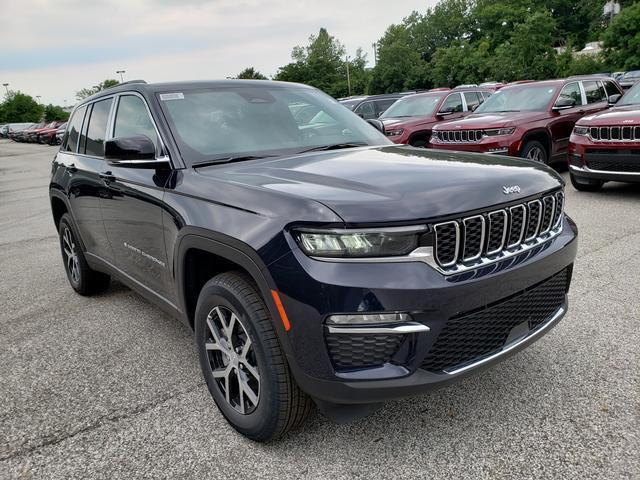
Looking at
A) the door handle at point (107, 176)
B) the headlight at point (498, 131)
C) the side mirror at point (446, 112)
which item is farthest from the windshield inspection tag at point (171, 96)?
the side mirror at point (446, 112)

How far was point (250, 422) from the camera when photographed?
2.60m

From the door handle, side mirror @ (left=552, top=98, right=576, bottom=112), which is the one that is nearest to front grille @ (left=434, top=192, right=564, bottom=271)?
the door handle

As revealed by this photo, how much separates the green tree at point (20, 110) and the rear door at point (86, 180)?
8078cm

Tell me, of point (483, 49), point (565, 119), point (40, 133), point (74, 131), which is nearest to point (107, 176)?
point (74, 131)

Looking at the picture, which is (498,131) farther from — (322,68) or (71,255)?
(322,68)

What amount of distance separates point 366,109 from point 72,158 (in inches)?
484

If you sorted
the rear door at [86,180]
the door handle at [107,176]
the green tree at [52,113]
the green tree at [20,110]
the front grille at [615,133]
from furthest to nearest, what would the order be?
1. the green tree at [20,110]
2. the green tree at [52,113]
3. the front grille at [615,133]
4. the rear door at [86,180]
5. the door handle at [107,176]

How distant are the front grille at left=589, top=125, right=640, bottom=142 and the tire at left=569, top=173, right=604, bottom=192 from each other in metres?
0.64

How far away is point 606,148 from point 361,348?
21.8ft

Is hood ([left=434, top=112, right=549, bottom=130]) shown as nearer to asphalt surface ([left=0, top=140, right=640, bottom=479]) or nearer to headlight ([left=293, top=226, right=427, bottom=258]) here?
asphalt surface ([left=0, top=140, right=640, bottom=479])

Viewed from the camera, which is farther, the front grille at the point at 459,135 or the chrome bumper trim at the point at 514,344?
the front grille at the point at 459,135

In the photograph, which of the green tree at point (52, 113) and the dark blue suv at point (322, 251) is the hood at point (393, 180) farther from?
the green tree at point (52, 113)

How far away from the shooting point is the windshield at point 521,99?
32.1 ft

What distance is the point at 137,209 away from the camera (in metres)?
3.41
